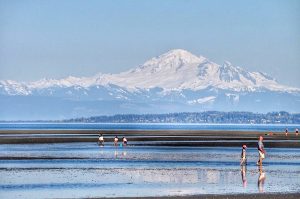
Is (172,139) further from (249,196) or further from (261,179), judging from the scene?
(249,196)

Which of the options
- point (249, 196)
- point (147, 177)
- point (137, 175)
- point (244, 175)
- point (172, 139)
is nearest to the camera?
point (249, 196)

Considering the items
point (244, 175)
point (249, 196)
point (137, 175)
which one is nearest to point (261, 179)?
point (244, 175)

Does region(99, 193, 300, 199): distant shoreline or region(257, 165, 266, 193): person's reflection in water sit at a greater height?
region(257, 165, 266, 193): person's reflection in water

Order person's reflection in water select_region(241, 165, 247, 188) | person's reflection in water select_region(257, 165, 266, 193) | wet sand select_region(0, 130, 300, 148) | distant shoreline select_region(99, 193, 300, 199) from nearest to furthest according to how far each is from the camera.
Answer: distant shoreline select_region(99, 193, 300, 199) → person's reflection in water select_region(257, 165, 266, 193) → person's reflection in water select_region(241, 165, 247, 188) → wet sand select_region(0, 130, 300, 148)

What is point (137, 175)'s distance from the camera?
55500 mm

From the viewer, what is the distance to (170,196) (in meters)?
43.7

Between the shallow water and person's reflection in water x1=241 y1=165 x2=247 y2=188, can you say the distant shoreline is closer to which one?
the shallow water

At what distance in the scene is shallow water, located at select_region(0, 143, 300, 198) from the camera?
46406 millimetres

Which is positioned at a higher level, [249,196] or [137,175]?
[137,175]

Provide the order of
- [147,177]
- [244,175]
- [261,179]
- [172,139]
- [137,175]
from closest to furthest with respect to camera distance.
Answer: [261,179], [147,177], [137,175], [244,175], [172,139]

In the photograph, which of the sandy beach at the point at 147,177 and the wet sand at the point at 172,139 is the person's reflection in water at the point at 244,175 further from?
the wet sand at the point at 172,139

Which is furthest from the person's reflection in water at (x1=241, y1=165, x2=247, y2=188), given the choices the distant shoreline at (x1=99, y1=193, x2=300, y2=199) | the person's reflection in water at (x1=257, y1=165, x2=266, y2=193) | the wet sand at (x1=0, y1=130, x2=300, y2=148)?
the wet sand at (x1=0, y1=130, x2=300, y2=148)

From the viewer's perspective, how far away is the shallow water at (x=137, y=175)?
46.4 m

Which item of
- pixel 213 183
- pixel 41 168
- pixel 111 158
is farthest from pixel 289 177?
pixel 111 158
